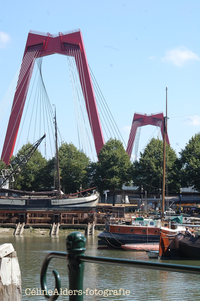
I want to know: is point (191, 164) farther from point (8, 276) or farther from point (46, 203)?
point (8, 276)

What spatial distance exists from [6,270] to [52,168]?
67.3 metres

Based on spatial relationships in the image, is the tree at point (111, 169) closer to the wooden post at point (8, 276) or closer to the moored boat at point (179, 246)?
the moored boat at point (179, 246)

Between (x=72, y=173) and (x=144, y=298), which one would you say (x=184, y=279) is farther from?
(x=72, y=173)

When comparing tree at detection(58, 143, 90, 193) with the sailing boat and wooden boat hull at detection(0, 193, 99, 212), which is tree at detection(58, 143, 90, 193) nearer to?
the sailing boat

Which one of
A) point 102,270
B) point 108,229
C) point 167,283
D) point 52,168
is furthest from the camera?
point 52,168

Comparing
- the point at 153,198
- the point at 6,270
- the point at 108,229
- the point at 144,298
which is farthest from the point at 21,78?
the point at 6,270

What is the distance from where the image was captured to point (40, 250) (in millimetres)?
31203

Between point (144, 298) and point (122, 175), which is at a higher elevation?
point (122, 175)

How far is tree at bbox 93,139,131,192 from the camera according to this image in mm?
66062

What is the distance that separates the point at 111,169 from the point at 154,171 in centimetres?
737

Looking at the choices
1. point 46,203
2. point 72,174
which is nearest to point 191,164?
point 72,174

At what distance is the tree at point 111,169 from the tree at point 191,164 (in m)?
9.69

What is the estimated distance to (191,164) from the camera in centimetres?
6384

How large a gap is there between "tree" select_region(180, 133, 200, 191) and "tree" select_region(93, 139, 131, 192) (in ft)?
31.8
